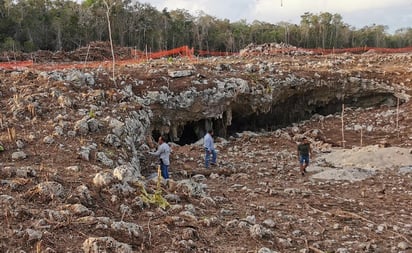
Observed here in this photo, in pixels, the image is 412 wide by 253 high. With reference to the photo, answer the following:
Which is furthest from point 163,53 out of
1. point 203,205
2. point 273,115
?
point 203,205

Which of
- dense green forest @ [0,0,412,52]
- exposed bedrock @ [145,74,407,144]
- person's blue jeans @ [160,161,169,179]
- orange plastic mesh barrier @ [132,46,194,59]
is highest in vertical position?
dense green forest @ [0,0,412,52]

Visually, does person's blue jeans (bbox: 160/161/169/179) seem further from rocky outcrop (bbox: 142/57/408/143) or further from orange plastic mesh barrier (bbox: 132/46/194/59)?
orange plastic mesh barrier (bbox: 132/46/194/59)

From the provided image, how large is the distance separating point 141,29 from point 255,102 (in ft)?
80.0

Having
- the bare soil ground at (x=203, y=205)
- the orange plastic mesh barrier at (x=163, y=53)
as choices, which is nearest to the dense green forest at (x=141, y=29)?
the orange plastic mesh barrier at (x=163, y=53)

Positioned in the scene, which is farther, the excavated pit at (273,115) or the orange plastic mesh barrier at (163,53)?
the orange plastic mesh barrier at (163,53)

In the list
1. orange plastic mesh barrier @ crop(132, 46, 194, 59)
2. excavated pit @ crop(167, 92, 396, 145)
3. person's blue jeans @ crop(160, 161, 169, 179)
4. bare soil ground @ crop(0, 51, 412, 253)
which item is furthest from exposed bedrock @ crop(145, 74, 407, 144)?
orange plastic mesh barrier @ crop(132, 46, 194, 59)

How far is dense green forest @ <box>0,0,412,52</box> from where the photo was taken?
33.1m

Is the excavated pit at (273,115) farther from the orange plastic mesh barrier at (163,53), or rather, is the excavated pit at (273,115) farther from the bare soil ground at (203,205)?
the orange plastic mesh barrier at (163,53)

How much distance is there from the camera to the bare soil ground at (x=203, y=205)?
5.57 metres

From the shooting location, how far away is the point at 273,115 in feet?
62.6

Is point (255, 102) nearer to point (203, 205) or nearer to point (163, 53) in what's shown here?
point (203, 205)

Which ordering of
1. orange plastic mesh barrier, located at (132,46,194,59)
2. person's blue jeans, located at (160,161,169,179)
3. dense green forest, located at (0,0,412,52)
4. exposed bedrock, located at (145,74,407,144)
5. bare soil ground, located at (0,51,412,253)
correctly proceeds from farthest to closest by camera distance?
dense green forest, located at (0,0,412,52) → orange plastic mesh barrier, located at (132,46,194,59) → exposed bedrock, located at (145,74,407,144) → person's blue jeans, located at (160,161,169,179) → bare soil ground, located at (0,51,412,253)

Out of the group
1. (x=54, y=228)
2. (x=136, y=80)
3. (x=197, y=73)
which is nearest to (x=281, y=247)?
(x=54, y=228)

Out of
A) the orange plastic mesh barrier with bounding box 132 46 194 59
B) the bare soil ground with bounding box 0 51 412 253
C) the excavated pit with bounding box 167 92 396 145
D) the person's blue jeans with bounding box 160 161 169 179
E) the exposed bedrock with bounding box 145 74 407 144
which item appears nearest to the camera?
the bare soil ground with bounding box 0 51 412 253
